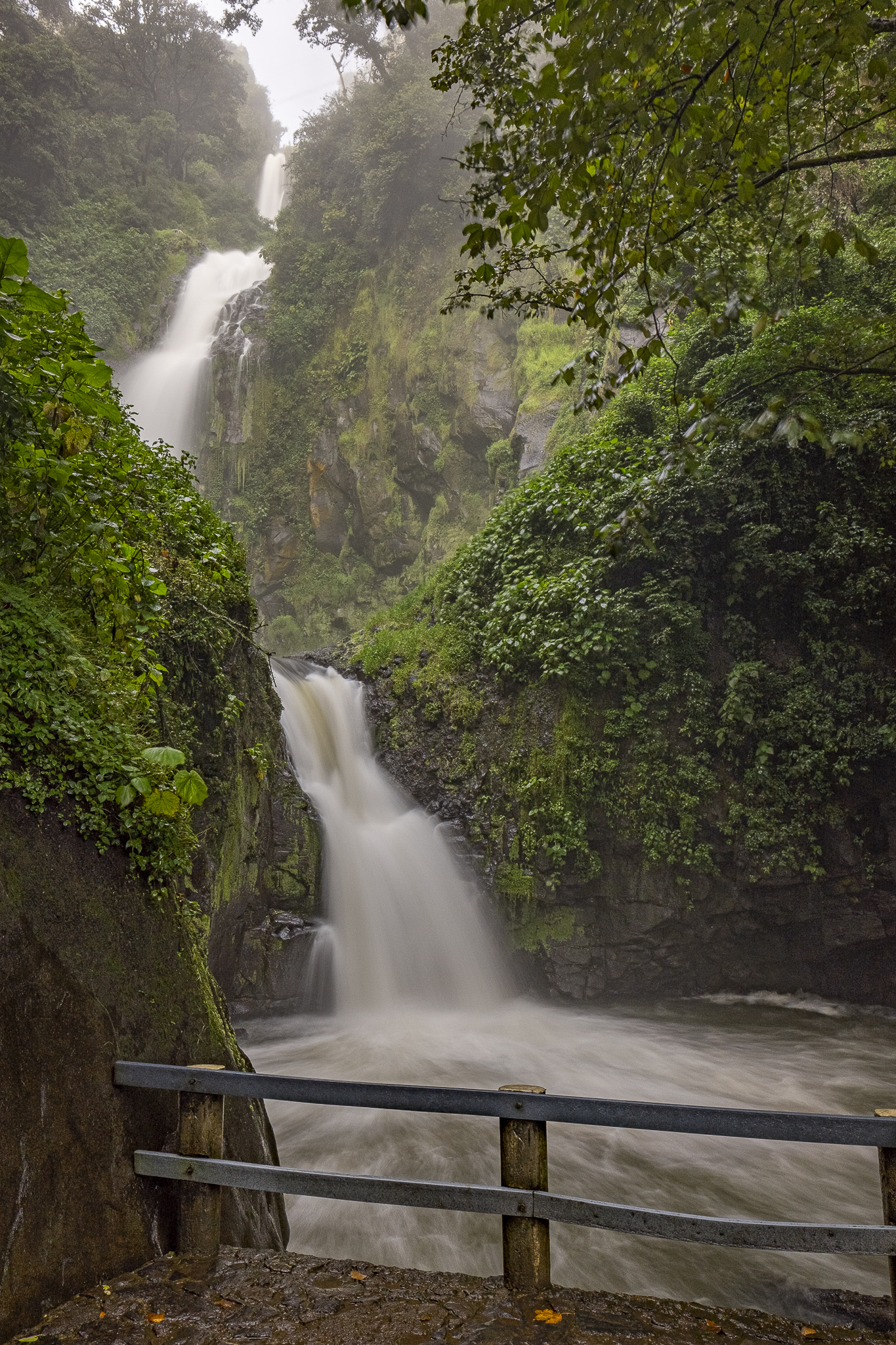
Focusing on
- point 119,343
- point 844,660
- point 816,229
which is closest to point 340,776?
point 844,660

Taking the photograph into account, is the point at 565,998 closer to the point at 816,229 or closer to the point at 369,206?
the point at 816,229

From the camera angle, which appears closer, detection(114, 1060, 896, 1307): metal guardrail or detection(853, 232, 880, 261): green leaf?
detection(114, 1060, 896, 1307): metal guardrail

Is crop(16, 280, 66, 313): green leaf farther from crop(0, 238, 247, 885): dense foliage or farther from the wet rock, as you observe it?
the wet rock

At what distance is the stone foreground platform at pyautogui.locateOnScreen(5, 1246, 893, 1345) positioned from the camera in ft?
8.13

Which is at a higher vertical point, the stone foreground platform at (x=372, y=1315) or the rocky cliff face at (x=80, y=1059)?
the rocky cliff face at (x=80, y=1059)

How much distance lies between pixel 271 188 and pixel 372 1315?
160 feet

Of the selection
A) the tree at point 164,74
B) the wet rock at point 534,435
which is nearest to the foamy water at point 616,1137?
the wet rock at point 534,435

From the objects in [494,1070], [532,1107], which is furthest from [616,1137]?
[532,1107]

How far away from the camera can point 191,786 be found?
10.8ft

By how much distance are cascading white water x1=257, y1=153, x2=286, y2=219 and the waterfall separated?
38153mm

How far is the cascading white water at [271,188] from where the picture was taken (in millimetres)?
38781

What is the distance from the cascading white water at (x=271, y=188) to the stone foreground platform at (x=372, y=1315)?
4473 centimetres

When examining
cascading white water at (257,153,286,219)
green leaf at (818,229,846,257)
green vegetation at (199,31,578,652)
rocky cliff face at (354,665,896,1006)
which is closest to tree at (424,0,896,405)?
green leaf at (818,229,846,257)

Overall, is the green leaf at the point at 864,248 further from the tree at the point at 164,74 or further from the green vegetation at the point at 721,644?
the tree at the point at 164,74
